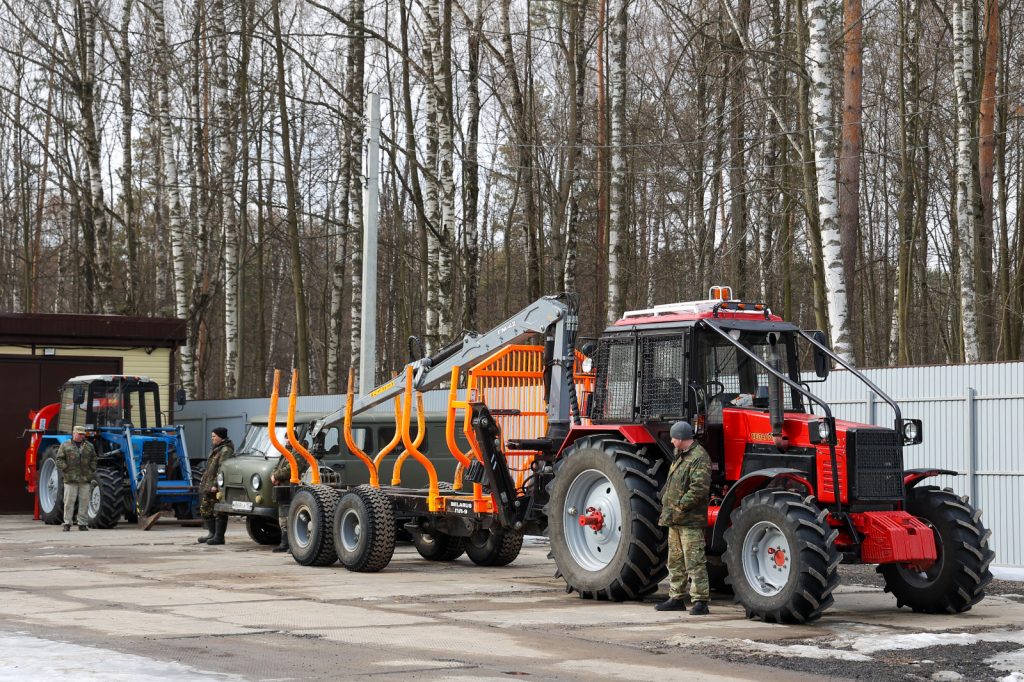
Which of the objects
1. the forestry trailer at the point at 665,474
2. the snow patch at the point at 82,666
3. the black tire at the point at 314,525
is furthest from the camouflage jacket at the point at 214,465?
the snow patch at the point at 82,666

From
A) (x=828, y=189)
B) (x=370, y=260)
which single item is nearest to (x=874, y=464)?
(x=828, y=189)

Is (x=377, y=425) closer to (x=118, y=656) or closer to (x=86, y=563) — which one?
(x=86, y=563)

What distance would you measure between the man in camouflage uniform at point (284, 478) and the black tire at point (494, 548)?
8.07 ft

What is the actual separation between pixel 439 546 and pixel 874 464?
23.1 feet

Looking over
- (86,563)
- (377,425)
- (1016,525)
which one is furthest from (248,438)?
(1016,525)

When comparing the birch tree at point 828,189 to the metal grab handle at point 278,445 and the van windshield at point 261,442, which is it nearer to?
the metal grab handle at point 278,445

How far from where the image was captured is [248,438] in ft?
66.2

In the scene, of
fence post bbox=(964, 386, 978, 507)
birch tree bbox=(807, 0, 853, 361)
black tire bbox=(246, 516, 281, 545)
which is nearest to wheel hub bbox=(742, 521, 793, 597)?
fence post bbox=(964, 386, 978, 507)

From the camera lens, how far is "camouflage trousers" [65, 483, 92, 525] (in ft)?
76.4

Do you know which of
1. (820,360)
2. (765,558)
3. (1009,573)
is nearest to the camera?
(765,558)

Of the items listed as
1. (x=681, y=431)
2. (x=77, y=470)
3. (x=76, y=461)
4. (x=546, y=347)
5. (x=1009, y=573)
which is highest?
(x=546, y=347)

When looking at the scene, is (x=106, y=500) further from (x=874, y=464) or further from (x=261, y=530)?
(x=874, y=464)

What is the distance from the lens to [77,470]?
23234 millimetres

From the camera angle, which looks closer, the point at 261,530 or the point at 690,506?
the point at 690,506
